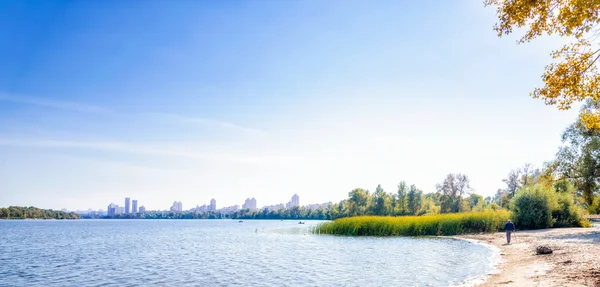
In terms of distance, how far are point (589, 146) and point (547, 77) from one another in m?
33.1

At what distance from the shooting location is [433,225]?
48.0 meters

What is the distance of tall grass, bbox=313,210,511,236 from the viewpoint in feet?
156

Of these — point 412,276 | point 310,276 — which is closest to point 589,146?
point 412,276

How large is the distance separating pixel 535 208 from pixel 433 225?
11987 mm

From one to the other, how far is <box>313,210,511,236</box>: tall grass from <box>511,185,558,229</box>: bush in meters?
1.85

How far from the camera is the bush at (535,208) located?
44969mm

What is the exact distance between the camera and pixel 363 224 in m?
49.3

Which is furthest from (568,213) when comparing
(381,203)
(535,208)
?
(381,203)

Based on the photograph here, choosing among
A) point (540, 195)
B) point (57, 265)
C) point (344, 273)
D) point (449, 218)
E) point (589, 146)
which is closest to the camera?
point (344, 273)

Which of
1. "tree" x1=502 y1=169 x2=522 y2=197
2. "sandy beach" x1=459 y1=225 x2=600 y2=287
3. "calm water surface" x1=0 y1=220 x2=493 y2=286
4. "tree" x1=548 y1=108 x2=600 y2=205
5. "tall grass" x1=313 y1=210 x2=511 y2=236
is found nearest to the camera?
"sandy beach" x1=459 y1=225 x2=600 y2=287

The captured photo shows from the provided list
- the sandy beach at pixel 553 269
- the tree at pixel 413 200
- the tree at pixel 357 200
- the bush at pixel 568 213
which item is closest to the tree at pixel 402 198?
the tree at pixel 413 200

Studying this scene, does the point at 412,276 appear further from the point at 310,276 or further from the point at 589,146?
the point at 589,146

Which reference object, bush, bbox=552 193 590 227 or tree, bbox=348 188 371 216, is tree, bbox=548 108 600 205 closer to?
bush, bbox=552 193 590 227

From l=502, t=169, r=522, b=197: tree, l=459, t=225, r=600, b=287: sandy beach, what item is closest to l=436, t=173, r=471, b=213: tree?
l=502, t=169, r=522, b=197: tree
